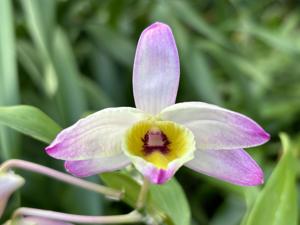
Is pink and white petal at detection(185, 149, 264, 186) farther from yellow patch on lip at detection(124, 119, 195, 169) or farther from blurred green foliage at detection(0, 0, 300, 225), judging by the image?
blurred green foliage at detection(0, 0, 300, 225)

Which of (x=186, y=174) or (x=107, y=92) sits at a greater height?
(x=107, y=92)

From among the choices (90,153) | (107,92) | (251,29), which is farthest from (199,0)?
(90,153)

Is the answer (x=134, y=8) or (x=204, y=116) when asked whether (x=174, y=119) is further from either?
(x=134, y=8)

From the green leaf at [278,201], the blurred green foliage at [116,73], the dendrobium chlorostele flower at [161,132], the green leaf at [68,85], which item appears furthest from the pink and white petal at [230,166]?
the green leaf at [68,85]

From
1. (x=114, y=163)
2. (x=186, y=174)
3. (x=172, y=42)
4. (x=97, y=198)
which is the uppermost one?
(x=172, y=42)

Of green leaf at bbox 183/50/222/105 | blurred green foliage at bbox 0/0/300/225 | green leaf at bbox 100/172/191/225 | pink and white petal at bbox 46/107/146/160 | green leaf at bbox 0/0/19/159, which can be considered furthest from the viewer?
green leaf at bbox 183/50/222/105

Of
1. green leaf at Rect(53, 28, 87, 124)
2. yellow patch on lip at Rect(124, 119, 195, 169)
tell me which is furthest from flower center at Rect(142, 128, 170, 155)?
green leaf at Rect(53, 28, 87, 124)

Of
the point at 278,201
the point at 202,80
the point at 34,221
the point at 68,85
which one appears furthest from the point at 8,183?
the point at 202,80
